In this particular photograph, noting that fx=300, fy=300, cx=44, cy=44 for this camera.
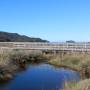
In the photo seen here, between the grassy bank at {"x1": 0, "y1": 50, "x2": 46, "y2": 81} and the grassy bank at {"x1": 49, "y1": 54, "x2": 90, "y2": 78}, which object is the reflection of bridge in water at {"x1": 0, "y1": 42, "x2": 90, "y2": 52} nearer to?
the grassy bank at {"x1": 0, "y1": 50, "x2": 46, "y2": 81}

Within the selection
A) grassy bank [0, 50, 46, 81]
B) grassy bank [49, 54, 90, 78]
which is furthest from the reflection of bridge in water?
grassy bank [49, 54, 90, 78]

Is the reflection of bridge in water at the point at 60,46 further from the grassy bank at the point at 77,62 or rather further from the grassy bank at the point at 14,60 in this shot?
the grassy bank at the point at 77,62

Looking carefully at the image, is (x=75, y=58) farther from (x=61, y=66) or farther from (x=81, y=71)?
(x=81, y=71)

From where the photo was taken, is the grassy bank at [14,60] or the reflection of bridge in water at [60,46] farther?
→ the reflection of bridge in water at [60,46]

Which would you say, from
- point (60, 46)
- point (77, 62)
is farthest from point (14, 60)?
point (60, 46)

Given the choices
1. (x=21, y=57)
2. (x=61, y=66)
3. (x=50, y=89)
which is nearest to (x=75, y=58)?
(x=61, y=66)

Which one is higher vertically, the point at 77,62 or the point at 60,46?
the point at 60,46

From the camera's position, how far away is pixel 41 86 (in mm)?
18281

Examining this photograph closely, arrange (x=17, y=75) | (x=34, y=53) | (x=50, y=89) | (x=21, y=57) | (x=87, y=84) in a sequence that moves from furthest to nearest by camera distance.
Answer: (x=34, y=53), (x=21, y=57), (x=17, y=75), (x=50, y=89), (x=87, y=84)

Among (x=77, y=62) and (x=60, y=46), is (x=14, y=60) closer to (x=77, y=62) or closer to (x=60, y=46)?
(x=77, y=62)

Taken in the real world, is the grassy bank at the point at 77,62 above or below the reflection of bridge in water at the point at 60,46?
below

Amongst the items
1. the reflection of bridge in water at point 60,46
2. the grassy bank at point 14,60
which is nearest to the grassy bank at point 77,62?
the grassy bank at point 14,60

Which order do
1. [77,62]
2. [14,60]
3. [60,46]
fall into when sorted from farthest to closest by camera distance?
[60,46], [14,60], [77,62]

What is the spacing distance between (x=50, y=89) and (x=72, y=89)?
3.35 m
